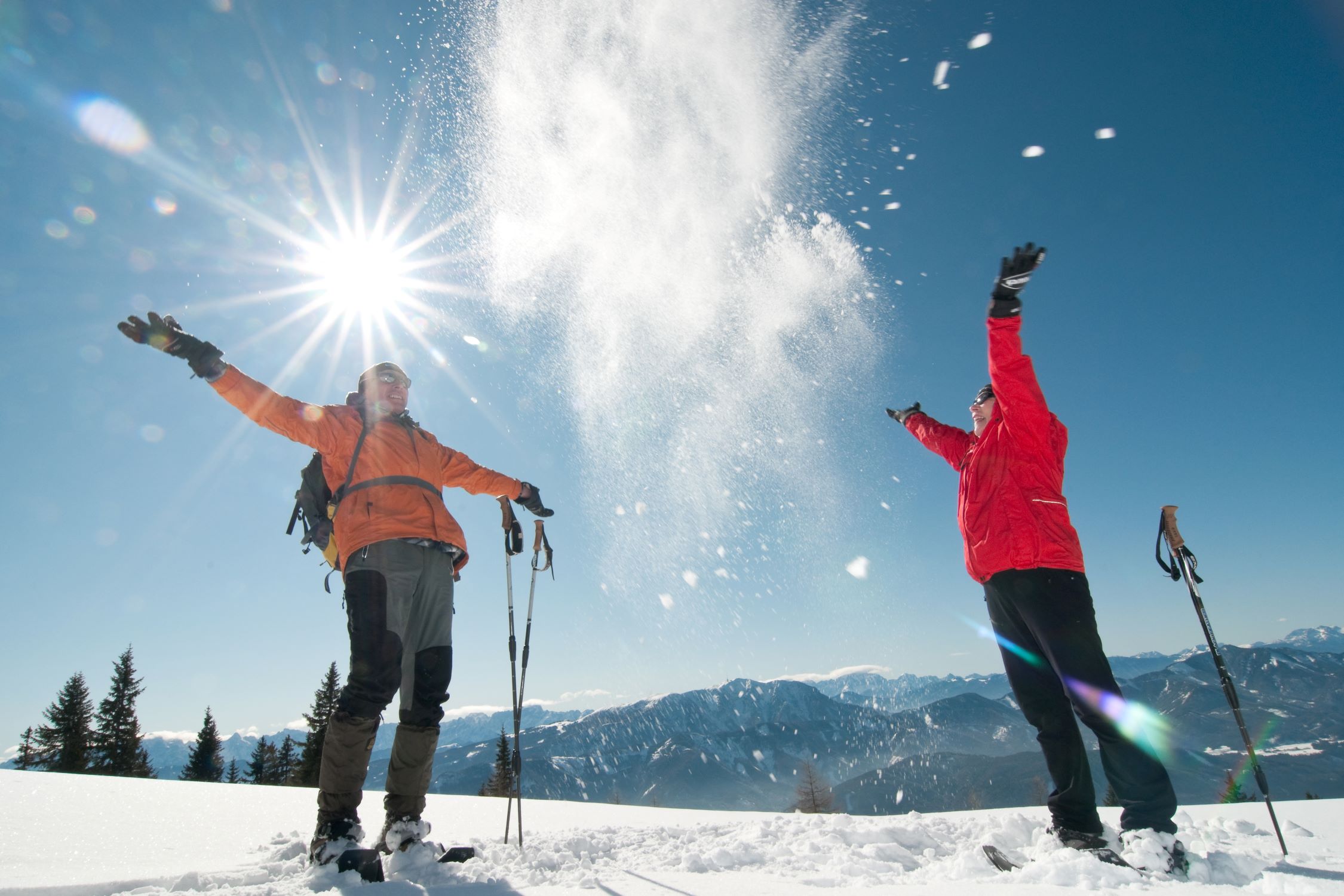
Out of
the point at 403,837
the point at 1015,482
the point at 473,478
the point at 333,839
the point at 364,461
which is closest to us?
the point at 333,839

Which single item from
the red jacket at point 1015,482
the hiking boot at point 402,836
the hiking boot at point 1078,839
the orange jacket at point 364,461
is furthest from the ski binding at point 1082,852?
the orange jacket at point 364,461

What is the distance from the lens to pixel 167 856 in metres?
3.09

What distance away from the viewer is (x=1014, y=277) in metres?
3.30

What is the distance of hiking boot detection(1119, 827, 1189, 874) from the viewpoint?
263 cm

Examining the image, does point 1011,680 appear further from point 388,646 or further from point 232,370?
point 232,370

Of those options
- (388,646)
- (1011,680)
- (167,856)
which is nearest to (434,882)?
(388,646)

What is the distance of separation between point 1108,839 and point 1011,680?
888 mm

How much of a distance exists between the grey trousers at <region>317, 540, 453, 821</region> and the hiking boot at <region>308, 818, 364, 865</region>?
0.17 ft

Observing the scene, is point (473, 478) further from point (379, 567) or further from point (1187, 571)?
point (1187, 571)

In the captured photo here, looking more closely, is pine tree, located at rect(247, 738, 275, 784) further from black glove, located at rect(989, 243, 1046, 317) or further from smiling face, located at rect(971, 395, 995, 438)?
black glove, located at rect(989, 243, 1046, 317)

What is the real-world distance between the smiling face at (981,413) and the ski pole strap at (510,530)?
363cm

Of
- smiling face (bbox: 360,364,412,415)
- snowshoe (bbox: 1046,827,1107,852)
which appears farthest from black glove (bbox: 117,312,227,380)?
snowshoe (bbox: 1046,827,1107,852)

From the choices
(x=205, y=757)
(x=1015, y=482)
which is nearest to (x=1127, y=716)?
(x=1015, y=482)

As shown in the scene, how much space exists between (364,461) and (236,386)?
2.59 ft
